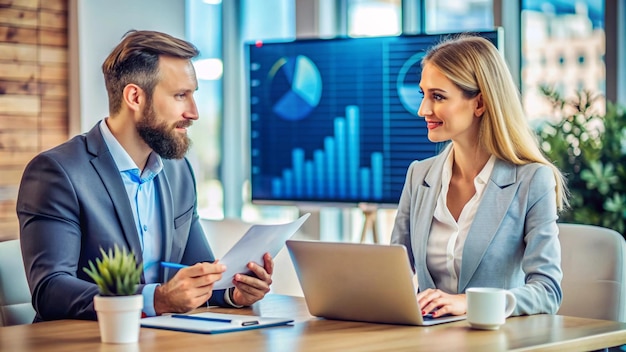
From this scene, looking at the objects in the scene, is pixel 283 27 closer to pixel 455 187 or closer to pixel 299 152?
pixel 299 152

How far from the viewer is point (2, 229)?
180 inches

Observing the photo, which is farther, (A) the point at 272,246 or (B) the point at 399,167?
(B) the point at 399,167

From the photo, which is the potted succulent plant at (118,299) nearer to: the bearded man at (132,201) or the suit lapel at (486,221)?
the bearded man at (132,201)

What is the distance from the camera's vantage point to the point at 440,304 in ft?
7.17

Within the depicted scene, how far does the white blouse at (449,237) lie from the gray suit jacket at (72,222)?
593mm

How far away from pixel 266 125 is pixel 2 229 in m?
1.36

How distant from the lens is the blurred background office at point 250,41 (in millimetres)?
4195

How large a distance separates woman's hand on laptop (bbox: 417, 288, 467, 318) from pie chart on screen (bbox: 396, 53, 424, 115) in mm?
1865

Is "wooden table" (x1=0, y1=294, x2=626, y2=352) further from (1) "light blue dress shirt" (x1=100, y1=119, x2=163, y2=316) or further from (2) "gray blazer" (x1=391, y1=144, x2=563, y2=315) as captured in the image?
(1) "light blue dress shirt" (x1=100, y1=119, x2=163, y2=316)

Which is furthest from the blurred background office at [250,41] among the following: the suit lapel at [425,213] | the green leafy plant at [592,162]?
the suit lapel at [425,213]

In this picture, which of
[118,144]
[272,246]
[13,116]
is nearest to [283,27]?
[13,116]

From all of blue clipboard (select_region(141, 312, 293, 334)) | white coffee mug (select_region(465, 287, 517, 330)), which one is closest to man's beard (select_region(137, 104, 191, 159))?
blue clipboard (select_region(141, 312, 293, 334))

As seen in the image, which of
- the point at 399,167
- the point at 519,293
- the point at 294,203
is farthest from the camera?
the point at 294,203

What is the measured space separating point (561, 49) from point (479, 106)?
173 centimetres
